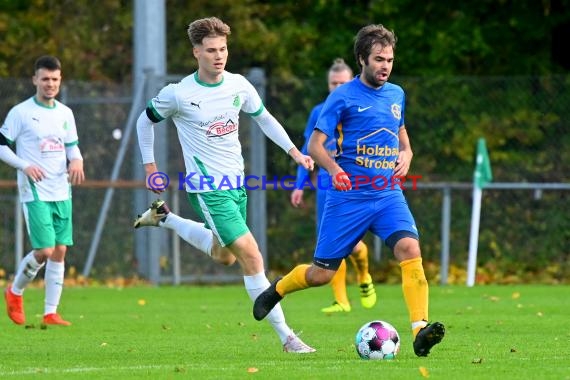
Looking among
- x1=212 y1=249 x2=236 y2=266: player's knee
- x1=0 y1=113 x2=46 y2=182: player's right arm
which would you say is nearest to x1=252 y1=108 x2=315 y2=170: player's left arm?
x1=212 y1=249 x2=236 y2=266: player's knee

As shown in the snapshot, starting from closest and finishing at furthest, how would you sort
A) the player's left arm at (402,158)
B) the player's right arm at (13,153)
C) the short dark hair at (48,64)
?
the player's left arm at (402,158) < the player's right arm at (13,153) < the short dark hair at (48,64)

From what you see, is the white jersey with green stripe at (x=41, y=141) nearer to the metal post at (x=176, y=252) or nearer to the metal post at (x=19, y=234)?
the metal post at (x=19, y=234)

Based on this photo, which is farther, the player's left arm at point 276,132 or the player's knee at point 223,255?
the player's knee at point 223,255

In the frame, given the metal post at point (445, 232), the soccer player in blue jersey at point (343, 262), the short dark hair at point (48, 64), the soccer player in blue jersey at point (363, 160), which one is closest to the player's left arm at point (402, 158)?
the soccer player in blue jersey at point (363, 160)

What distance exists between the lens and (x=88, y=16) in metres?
20.7

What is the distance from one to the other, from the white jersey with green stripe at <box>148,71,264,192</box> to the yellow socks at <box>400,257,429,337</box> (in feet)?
4.77

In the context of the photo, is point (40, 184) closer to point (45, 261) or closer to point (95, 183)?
point (45, 261)

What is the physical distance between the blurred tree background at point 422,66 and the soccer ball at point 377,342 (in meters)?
9.86

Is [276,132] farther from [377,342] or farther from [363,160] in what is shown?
[377,342]

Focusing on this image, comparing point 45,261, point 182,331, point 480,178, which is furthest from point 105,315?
point 480,178

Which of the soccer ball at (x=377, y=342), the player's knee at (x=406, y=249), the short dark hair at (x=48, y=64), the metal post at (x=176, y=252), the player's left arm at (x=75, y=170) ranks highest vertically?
the short dark hair at (x=48, y=64)

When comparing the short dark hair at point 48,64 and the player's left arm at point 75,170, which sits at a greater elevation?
the short dark hair at point 48,64

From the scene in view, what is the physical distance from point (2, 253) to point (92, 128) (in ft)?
6.76

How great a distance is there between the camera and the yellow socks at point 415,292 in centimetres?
837
